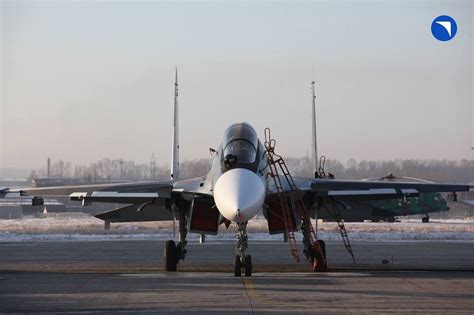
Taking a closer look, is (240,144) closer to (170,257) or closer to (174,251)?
(174,251)

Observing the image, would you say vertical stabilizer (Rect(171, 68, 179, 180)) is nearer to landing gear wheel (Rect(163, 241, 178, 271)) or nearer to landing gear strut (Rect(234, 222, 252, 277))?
landing gear wheel (Rect(163, 241, 178, 271))

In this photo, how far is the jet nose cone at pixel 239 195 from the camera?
512 inches

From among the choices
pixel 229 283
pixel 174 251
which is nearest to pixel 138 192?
pixel 174 251

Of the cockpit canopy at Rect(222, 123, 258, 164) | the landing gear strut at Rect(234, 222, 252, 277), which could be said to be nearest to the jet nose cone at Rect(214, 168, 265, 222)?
the cockpit canopy at Rect(222, 123, 258, 164)

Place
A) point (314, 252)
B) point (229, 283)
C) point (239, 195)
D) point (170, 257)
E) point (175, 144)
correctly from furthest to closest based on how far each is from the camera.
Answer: point (175, 144)
point (170, 257)
point (314, 252)
point (229, 283)
point (239, 195)

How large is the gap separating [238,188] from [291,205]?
11.3 ft

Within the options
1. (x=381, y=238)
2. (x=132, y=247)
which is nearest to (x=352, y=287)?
(x=132, y=247)

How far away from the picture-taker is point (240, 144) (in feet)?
50.0

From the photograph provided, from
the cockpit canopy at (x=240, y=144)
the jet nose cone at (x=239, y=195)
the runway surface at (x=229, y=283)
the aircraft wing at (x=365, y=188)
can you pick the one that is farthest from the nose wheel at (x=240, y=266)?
the aircraft wing at (x=365, y=188)

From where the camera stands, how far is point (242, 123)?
16.2m

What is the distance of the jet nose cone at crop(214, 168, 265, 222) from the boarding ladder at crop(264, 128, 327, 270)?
6.55ft

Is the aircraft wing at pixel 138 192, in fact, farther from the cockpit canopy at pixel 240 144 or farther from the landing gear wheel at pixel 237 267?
the landing gear wheel at pixel 237 267

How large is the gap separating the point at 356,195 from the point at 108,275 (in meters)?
6.21

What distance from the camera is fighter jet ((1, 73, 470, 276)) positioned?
14.8 meters
